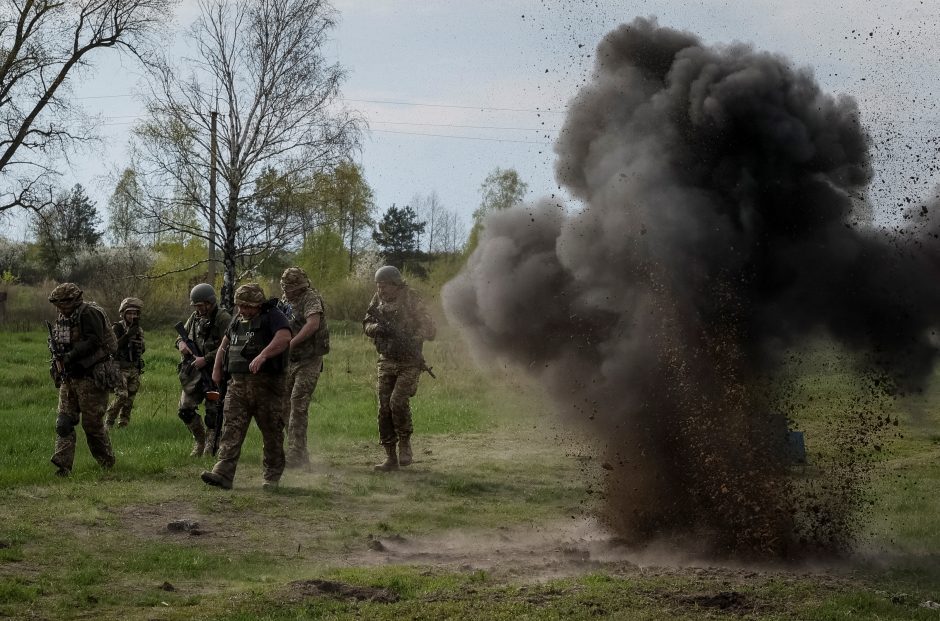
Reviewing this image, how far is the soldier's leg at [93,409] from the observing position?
10.5 meters

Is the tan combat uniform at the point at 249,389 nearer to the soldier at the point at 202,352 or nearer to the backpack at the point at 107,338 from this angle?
the backpack at the point at 107,338

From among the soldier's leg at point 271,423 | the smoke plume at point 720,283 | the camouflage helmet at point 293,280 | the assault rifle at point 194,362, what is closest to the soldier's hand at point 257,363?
the soldier's leg at point 271,423

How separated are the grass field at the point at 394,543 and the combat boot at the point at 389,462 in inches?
9.9

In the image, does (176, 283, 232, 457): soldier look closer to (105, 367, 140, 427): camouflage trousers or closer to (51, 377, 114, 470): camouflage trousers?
(51, 377, 114, 470): camouflage trousers

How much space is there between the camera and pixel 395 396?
39.1 feet

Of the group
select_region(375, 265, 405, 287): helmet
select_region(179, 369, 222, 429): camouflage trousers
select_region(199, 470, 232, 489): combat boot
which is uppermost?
select_region(375, 265, 405, 287): helmet

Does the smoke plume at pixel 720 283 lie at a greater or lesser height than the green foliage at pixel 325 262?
lesser

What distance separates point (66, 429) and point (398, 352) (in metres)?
3.65

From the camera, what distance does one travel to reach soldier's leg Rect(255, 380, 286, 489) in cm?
1013

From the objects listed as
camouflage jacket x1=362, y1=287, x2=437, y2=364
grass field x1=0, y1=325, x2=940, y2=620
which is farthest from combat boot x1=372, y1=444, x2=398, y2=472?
camouflage jacket x1=362, y1=287, x2=437, y2=364

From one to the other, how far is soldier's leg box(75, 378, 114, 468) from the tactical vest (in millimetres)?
1516

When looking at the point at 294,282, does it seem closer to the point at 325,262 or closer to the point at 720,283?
the point at 720,283

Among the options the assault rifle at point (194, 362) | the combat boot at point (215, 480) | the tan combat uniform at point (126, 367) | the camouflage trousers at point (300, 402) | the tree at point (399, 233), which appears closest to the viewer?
the combat boot at point (215, 480)

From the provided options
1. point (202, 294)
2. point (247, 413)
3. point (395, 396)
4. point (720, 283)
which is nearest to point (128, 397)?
point (202, 294)
